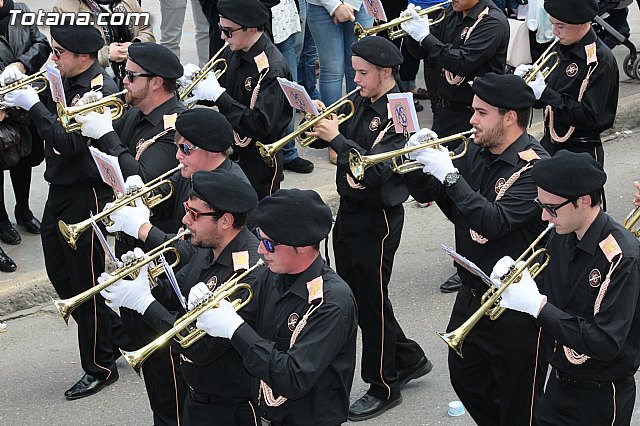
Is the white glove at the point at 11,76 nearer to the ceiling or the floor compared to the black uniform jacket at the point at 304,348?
nearer to the floor

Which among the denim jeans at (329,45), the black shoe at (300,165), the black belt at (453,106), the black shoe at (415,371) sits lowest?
the black shoe at (300,165)

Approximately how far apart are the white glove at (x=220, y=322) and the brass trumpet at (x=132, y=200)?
57.3 inches

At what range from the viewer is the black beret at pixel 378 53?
6.58 meters

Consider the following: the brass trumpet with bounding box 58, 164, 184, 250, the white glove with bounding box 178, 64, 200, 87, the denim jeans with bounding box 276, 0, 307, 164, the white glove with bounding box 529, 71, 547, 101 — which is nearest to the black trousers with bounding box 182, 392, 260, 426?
the brass trumpet with bounding box 58, 164, 184, 250

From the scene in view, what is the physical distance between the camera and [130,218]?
611 centimetres

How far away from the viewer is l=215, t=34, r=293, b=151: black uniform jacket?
299 inches

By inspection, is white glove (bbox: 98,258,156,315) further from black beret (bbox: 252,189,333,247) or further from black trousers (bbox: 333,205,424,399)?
black trousers (bbox: 333,205,424,399)

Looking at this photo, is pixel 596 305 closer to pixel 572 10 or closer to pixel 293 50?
pixel 572 10

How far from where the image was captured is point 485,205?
5715mm

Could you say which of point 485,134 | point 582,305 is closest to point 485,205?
point 485,134

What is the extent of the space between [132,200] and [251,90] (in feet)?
6.15

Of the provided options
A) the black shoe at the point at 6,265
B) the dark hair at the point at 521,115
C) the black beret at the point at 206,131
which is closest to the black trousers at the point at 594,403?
the dark hair at the point at 521,115

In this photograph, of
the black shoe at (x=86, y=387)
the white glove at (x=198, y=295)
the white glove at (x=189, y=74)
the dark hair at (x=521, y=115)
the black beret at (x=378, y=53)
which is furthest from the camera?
the white glove at (x=189, y=74)

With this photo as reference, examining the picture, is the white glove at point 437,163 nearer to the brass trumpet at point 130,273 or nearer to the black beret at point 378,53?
the black beret at point 378,53
